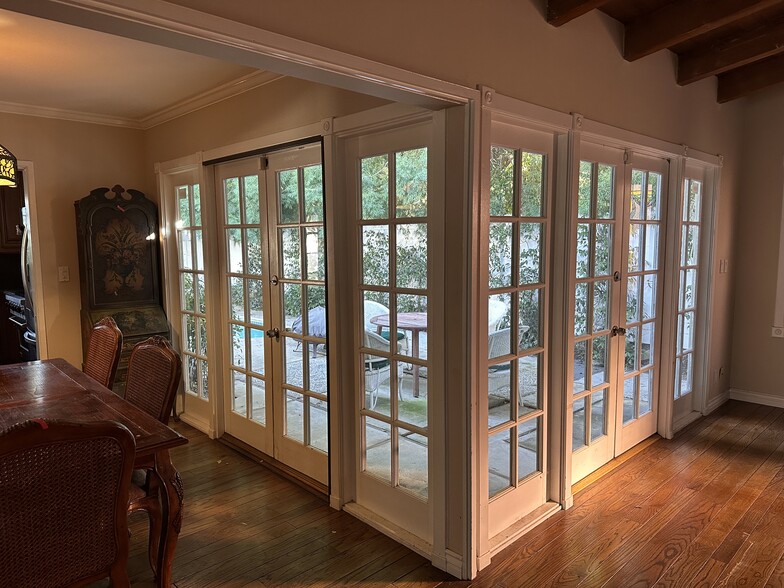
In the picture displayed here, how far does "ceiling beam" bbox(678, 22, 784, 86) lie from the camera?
3107 mm

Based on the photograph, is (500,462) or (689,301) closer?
(500,462)

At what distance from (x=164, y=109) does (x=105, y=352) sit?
6.19ft

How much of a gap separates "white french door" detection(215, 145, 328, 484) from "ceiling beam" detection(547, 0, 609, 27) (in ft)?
4.14

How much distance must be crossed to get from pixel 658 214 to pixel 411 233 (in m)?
2.01

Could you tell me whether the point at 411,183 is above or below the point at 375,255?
above

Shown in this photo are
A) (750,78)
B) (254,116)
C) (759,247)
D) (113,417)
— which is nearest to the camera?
(113,417)

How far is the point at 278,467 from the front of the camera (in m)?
3.24

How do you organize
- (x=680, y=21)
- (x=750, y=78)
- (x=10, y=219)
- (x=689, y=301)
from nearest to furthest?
(x=680, y=21) < (x=750, y=78) < (x=689, y=301) < (x=10, y=219)

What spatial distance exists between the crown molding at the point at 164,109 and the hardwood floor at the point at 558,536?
2287mm

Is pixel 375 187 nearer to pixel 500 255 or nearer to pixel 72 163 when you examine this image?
pixel 500 255

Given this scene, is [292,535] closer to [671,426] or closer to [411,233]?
[411,233]

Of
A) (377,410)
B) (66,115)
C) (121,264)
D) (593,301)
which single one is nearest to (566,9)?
(593,301)

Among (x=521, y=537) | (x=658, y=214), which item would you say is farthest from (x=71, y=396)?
(x=658, y=214)

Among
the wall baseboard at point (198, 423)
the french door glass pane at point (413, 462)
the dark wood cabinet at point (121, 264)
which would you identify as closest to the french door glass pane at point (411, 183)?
the french door glass pane at point (413, 462)
